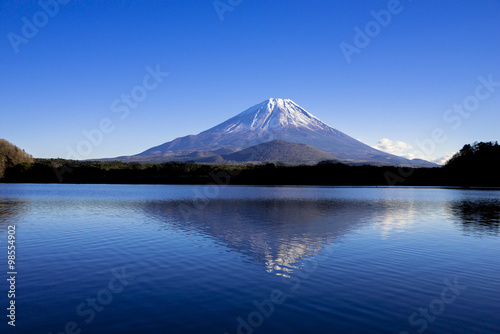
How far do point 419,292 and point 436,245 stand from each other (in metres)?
13.8

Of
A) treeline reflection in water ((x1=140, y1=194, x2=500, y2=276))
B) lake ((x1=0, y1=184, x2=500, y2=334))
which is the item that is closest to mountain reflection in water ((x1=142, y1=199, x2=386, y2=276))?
treeline reflection in water ((x1=140, y1=194, x2=500, y2=276))

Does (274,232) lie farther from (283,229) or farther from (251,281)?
(251,281)

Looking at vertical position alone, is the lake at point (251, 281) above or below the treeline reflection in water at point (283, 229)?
below

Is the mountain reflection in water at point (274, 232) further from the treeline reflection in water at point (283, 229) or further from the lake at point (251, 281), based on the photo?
the lake at point (251, 281)

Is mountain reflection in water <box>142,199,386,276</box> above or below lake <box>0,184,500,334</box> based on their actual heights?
above

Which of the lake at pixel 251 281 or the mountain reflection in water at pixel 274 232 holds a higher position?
the mountain reflection in water at pixel 274 232

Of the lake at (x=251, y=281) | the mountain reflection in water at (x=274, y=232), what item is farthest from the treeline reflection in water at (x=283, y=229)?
the lake at (x=251, y=281)

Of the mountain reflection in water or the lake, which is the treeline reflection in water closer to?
the mountain reflection in water

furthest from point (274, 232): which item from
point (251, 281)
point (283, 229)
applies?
point (251, 281)

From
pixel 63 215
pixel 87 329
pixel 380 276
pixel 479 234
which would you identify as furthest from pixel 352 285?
pixel 63 215

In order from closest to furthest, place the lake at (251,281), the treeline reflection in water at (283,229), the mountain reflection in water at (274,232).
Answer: the lake at (251,281), the mountain reflection in water at (274,232), the treeline reflection in water at (283,229)

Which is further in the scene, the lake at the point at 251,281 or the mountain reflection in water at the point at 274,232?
the mountain reflection in water at the point at 274,232

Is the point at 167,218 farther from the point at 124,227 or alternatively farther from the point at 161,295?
the point at 161,295

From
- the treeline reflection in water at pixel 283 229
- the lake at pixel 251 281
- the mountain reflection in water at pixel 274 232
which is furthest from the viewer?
the treeline reflection in water at pixel 283 229
